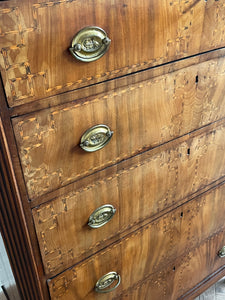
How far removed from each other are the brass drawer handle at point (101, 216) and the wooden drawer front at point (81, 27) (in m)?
0.29

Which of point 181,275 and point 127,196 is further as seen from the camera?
point 181,275

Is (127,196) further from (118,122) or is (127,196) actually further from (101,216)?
(118,122)

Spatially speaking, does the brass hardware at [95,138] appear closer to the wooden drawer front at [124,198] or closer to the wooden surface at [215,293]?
the wooden drawer front at [124,198]

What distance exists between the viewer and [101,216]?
2.62ft

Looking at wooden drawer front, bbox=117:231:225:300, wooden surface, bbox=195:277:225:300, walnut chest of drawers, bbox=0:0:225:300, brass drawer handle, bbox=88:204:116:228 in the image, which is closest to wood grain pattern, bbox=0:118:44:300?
walnut chest of drawers, bbox=0:0:225:300

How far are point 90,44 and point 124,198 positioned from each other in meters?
0.37

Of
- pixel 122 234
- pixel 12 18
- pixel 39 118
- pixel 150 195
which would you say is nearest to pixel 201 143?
pixel 150 195

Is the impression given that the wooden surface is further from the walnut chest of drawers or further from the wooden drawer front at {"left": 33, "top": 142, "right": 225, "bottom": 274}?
the wooden drawer front at {"left": 33, "top": 142, "right": 225, "bottom": 274}

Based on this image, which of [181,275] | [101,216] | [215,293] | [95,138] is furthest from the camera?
[215,293]

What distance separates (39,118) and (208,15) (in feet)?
1.37

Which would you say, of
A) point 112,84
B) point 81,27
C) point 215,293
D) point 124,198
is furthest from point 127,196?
point 215,293

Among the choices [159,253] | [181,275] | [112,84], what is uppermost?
[112,84]

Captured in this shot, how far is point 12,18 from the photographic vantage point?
51 cm

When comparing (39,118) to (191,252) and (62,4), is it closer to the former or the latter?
(62,4)
